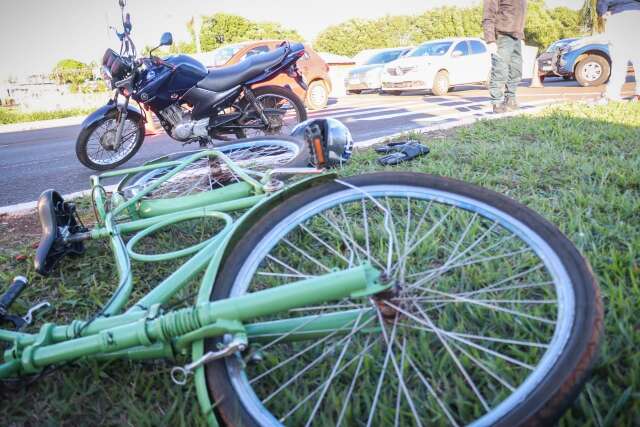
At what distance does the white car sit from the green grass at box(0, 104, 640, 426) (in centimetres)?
842

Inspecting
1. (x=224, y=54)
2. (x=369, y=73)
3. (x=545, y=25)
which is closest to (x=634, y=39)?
(x=224, y=54)

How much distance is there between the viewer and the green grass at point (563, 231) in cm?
124

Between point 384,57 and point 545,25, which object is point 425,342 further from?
point 545,25

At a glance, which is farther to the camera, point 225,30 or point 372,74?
point 225,30

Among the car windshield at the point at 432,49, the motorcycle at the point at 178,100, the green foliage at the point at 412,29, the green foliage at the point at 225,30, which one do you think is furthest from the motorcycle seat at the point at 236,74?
the green foliage at the point at 225,30

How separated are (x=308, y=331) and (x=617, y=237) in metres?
1.58

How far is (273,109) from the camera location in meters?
4.77

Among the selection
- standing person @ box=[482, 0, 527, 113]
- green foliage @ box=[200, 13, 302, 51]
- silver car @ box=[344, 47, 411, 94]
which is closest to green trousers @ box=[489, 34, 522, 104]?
standing person @ box=[482, 0, 527, 113]

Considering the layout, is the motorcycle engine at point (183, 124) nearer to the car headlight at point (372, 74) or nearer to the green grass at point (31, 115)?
the car headlight at point (372, 74)

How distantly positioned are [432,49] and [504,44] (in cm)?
713

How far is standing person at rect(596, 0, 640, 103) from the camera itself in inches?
248

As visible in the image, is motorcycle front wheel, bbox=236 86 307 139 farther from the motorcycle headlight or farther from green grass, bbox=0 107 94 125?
green grass, bbox=0 107 94 125

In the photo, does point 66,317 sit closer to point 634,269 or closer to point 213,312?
point 213,312

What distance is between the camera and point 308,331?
1195 mm
